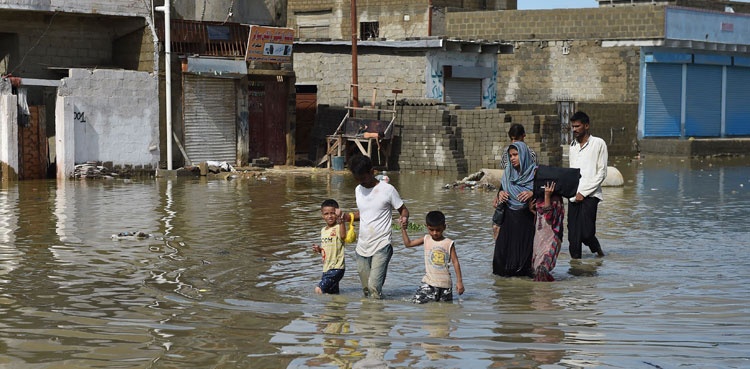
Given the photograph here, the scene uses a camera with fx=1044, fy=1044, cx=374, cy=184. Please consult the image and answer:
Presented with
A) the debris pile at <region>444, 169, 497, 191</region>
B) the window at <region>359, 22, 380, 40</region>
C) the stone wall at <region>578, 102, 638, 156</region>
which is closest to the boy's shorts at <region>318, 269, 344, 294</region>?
the debris pile at <region>444, 169, 497, 191</region>

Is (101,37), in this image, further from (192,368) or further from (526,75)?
(192,368)

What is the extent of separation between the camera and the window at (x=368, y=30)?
43719mm

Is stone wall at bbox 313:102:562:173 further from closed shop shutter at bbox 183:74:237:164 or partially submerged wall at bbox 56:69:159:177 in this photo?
partially submerged wall at bbox 56:69:159:177

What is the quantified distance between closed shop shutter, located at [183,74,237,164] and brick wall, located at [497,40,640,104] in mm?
14742

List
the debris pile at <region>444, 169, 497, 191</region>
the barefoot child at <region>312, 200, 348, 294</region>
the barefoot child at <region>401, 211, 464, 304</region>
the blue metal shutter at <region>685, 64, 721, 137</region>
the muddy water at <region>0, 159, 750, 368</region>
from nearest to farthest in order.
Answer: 1. the muddy water at <region>0, 159, 750, 368</region>
2. the barefoot child at <region>401, 211, 464, 304</region>
3. the barefoot child at <region>312, 200, 348, 294</region>
4. the debris pile at <region>444, 169, 497, 191</region>
5. the blue metal shutter at <region>685, 64, 721, 137</region>

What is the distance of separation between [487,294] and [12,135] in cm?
1653

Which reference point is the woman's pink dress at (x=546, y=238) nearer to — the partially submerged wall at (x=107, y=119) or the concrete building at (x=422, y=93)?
the partially submerged wall at (x=107, y=119)

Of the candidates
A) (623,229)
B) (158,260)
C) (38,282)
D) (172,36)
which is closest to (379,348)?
(38,282)

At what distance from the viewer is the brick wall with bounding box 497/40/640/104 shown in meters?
38.5

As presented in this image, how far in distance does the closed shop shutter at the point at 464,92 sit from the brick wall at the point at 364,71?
162cm

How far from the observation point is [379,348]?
22.5ft

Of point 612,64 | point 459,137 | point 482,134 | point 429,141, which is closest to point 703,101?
point 612,64

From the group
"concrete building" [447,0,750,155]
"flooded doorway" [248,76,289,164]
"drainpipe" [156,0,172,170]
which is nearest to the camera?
"drainpipe" [156,0,172,170]

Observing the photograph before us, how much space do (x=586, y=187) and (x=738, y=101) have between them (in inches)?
1346
